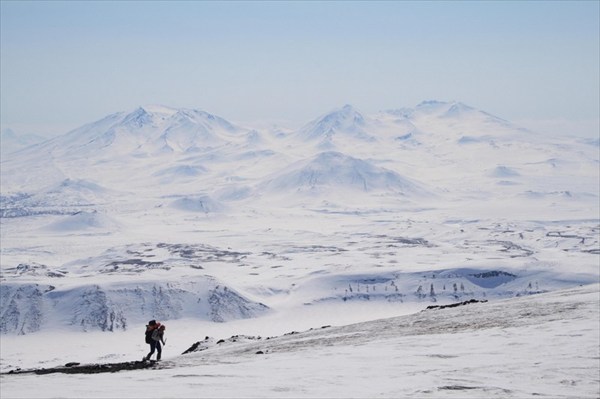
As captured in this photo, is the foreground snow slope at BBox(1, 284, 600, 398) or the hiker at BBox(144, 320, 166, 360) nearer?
the foreground snow slope at BBox(1, 284, 600, 398)

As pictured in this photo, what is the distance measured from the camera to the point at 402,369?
2217cm

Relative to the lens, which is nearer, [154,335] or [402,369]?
[402,369]

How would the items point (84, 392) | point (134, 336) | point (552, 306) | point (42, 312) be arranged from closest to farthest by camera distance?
point (84, 392) < point (552, 306) < point (134, 336) < point (42, 312)

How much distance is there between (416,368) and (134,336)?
12291cm

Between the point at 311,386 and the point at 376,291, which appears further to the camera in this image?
the point at 376,291

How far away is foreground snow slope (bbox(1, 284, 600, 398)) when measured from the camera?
18906mm

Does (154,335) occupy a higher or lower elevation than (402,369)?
higher

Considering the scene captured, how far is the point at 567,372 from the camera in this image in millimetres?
21219

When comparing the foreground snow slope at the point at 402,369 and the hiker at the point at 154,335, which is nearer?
the foreground snow slope at the point at 402,369

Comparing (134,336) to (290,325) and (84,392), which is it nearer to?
(290,325)

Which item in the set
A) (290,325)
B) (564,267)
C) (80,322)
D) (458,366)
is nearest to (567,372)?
(458,366)

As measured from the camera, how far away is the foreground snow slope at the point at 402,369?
62.0 feet

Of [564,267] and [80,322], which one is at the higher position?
[564,267]

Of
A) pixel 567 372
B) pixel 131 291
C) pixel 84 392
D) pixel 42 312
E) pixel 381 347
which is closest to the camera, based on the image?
pixel 84 392
